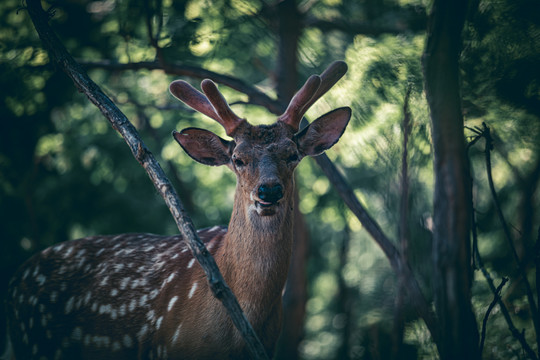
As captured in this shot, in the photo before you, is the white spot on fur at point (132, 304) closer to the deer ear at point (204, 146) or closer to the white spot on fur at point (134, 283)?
the white spot on fur at point (134, 283)

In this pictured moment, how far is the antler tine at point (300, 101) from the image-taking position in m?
3.32

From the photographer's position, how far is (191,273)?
11.2ft

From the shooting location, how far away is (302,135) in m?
3.51

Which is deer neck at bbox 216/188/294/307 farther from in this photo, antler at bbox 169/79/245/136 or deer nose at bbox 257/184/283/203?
antler at bbox 169/79/245/136

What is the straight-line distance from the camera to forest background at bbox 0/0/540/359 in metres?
3.06

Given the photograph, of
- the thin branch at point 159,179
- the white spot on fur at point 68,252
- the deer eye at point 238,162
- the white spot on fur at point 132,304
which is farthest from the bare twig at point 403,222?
the white spot on fur at point 68,252

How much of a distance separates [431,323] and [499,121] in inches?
64.4

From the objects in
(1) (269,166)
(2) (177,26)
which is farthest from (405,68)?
(2) (177,26)

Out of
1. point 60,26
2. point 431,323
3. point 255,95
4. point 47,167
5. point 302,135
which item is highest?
point 60,26

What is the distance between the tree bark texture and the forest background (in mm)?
56

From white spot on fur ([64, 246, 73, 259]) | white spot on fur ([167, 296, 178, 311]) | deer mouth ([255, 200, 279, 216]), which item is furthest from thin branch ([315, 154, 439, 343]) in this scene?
white spot on fur ([64, 246, 73, 259])

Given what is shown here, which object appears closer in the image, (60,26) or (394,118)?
(394,118)

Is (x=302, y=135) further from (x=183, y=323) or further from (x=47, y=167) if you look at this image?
(x=47, y=167)

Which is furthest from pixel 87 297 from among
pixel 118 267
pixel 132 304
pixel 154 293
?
pixel 154 293
